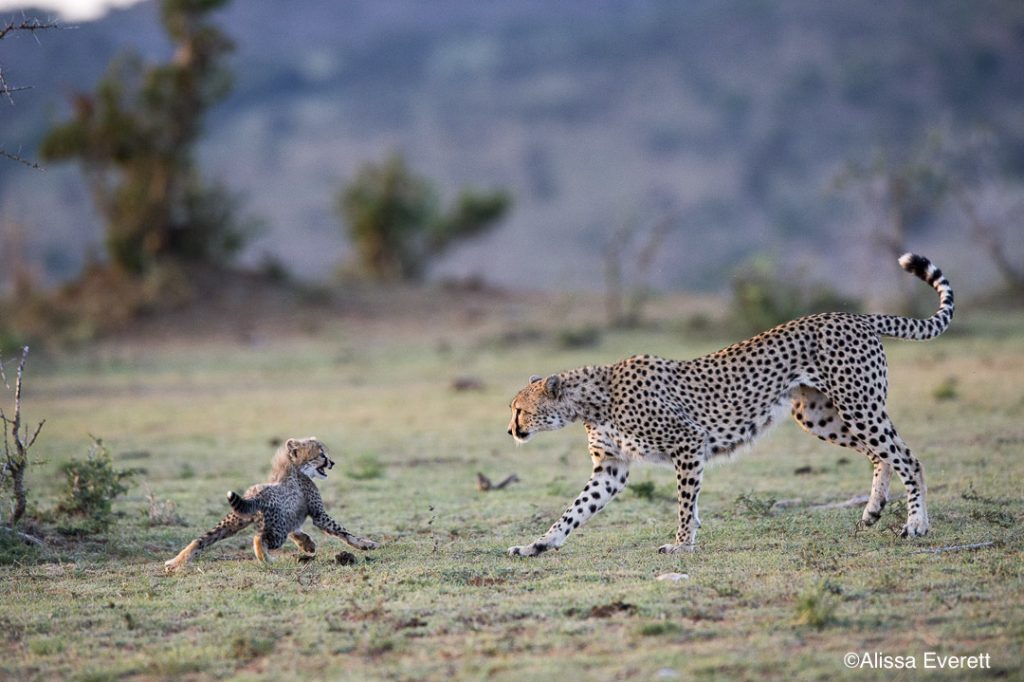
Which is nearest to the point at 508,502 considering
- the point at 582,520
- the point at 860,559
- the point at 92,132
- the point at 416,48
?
the point at 582,520

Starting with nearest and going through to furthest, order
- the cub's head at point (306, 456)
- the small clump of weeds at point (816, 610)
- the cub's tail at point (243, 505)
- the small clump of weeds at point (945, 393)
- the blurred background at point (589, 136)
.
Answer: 1. the small clump of weeds at point (816, 610)
2. the cub's tail at point (243, 505)
3. the cub's head at point (306, 456)
4. the small clump of weeds at point (945, 393)
5. the blurred background at point (589, 136)

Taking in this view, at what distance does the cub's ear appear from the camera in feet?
27.3

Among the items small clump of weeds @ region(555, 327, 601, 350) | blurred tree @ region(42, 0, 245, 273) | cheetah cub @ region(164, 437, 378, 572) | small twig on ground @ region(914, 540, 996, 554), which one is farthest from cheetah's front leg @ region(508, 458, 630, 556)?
blurred tree @ region(42, 0, 245, 273)

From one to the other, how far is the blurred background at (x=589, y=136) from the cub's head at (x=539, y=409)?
25.2 metres

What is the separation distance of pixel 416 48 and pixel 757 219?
1800 inches

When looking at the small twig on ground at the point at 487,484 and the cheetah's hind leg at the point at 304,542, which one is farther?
the small twig on ground at the point at 487,484

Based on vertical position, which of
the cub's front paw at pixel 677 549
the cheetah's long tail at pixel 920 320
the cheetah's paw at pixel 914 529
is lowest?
the cub's front paw at pixel 677 549

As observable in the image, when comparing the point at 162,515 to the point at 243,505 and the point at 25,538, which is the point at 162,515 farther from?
the point at 243,505

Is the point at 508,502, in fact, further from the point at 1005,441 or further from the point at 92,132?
the point at 92,132

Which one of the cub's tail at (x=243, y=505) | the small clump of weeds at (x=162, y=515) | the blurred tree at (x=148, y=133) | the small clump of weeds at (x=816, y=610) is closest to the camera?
the small clump of weeds at (x=816, y=610)

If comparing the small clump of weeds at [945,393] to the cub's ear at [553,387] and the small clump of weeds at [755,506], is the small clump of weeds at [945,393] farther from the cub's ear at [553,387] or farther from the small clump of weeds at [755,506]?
the cub's ear at [553,387]

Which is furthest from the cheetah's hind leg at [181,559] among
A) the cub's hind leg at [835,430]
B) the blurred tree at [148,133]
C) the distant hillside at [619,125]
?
the distant hillside at [619,125]

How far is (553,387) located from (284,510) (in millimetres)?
1937

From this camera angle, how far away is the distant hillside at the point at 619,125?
60.2 m
